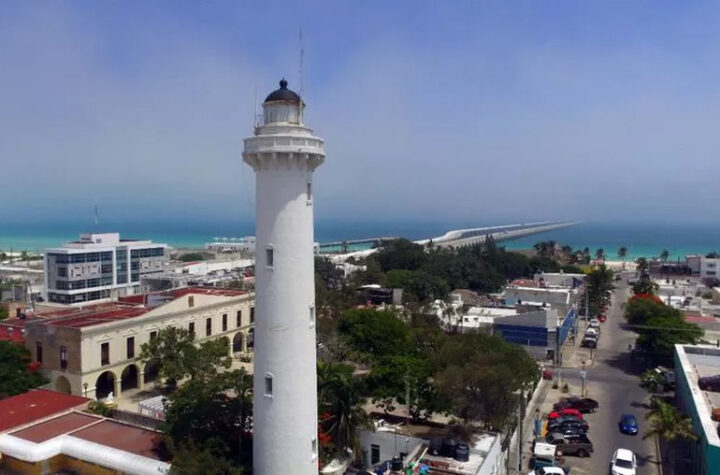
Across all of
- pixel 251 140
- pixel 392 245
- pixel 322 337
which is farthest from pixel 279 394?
pixel 392 245

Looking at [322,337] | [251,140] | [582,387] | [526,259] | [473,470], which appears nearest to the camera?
[251,140]

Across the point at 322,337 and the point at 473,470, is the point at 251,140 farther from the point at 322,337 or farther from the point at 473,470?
the point at 322,337

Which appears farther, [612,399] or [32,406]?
[612,399]

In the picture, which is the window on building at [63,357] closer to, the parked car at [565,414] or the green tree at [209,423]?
the green tree at [209,423]

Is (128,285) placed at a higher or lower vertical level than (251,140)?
lower

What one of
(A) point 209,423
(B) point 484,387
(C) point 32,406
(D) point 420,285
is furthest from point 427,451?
(D) point 420,285

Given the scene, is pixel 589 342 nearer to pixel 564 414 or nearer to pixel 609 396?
pixel 609 396

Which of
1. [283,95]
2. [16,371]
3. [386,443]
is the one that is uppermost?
[283,95]
